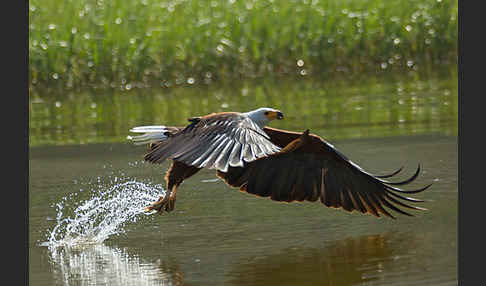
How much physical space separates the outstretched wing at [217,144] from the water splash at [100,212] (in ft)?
3.26

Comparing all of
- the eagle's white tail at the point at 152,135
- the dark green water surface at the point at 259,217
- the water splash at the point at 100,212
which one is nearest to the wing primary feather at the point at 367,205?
the dark green water surface at the point at 259,217

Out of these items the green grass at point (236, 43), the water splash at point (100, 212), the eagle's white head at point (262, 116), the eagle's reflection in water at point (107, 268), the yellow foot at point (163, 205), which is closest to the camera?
the eagle's reflection in water at point (107, 268)

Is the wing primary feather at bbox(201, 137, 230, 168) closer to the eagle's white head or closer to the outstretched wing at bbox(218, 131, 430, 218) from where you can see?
the eagle's white head

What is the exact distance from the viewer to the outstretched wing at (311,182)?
6.89 m

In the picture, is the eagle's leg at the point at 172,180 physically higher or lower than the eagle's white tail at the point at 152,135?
lower

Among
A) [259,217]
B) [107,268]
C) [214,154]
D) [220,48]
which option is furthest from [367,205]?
[220,48]

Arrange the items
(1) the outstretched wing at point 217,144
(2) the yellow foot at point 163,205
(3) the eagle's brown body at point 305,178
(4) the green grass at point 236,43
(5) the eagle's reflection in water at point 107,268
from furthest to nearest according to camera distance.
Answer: (4) the green grass at point 236,43 → (2) the yellow foot at point 163,205 → (3) the eagle's brown body at point 305,178 → (5) the eagle's reflection in water at point 107,268 → (1) the outstretched wing at point 217,144

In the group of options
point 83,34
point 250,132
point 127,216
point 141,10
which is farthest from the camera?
point 141,10

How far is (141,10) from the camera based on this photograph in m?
→ 17.2

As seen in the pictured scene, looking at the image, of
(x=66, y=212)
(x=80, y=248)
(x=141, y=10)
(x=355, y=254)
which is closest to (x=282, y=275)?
(x=355, y=254)

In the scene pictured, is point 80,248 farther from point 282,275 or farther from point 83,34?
point 83,34

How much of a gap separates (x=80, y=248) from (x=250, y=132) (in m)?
1.67

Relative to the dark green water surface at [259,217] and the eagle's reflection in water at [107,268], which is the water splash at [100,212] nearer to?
the dark green water surface at [259,217]

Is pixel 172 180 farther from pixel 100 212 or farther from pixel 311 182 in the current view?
pixel 100 212
